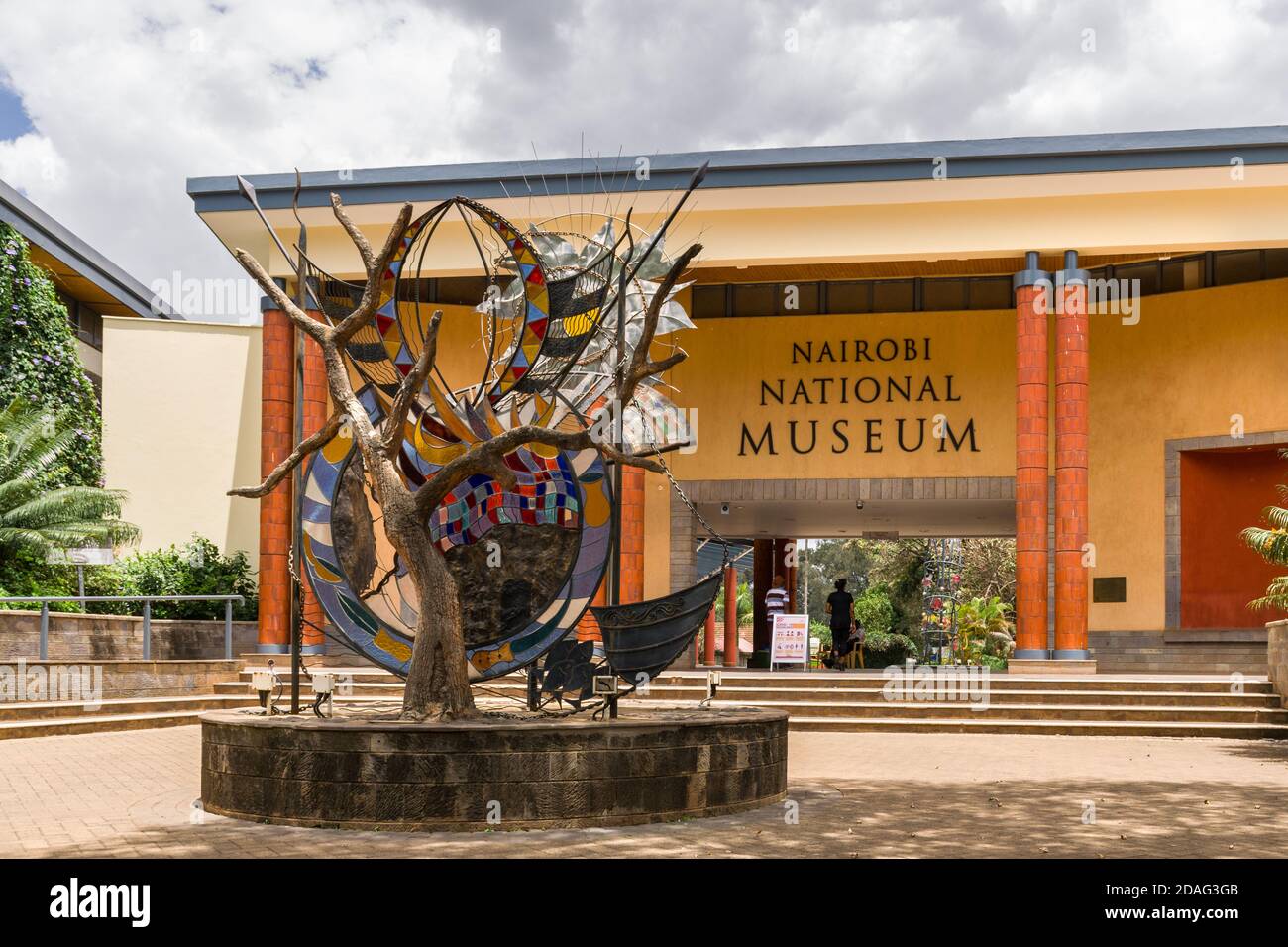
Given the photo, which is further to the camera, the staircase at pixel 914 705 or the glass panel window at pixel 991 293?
the glass panel window at pixel 991 293

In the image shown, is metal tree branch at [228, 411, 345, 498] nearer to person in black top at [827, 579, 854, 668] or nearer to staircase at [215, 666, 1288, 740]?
staircase at [215, 666, 1288, 740]

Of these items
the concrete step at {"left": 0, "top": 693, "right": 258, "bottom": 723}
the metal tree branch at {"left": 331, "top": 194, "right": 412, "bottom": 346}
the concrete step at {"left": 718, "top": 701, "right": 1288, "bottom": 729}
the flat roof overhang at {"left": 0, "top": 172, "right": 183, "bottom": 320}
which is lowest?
the concrete step at {"left": 718, "top": 701, "right": 1288, "bottom": 729}

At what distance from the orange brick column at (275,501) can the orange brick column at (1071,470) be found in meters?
12.1

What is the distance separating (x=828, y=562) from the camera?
4198 inches

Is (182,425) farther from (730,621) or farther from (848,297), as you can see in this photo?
(730,621)

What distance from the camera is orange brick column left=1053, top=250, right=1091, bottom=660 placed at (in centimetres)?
2136

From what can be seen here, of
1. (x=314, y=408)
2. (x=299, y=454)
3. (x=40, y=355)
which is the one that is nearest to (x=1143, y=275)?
(x=314, y=408)

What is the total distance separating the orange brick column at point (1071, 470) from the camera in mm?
21359

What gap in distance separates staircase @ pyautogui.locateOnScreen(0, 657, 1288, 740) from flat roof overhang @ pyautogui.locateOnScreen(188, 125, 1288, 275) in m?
6.83

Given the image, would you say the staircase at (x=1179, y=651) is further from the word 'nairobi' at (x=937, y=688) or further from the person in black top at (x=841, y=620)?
the word 'nairobi' at (x=937, y=688)

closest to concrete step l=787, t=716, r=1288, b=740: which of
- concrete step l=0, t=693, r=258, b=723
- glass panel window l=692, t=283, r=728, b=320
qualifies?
concrete step l=0, t=693, r=258, b=723

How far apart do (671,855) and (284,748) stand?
2922mm

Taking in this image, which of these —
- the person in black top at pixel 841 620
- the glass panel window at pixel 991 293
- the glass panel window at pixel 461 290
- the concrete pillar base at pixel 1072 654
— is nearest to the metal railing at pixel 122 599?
the glass panel window at pixel 461 290

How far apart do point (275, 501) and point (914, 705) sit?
10701 millimetres
